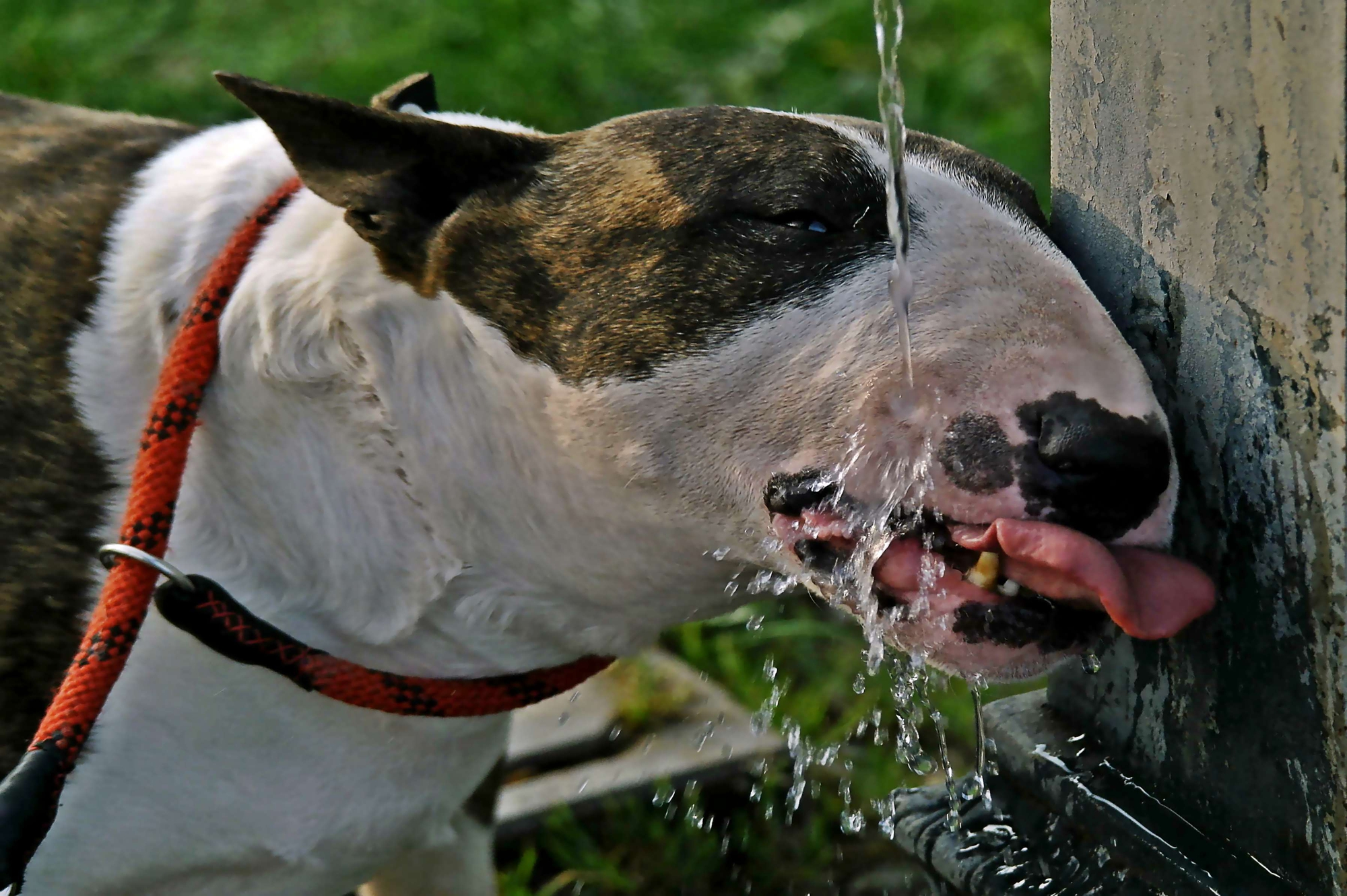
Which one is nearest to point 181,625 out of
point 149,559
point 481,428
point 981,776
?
point 149,559

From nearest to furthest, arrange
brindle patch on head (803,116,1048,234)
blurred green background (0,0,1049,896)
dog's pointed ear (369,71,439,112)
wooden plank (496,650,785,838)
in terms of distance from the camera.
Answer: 1. brindle patch on head (803,116,1048,234)
2. dog's pointed ear (369,71,439,112)
3. wooden plank (496,650,785,838)
4. blurred green background (0,0,1049,896)

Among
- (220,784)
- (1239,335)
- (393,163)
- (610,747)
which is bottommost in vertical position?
(610,747)

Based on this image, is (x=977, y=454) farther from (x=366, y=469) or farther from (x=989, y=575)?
(x=366, y=469)

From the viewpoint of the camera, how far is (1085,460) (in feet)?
4.96

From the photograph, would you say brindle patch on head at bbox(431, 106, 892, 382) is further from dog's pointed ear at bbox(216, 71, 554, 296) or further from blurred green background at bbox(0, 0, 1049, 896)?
blurred green background at bbox(0, 0, 1049, 896)

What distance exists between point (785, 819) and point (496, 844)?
58cm

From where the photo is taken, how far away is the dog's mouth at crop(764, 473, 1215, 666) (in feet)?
4.96

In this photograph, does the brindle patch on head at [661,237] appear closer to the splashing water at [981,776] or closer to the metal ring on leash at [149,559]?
the metal ring on leash at [149,559]

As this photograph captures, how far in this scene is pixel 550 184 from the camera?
6.33 feet

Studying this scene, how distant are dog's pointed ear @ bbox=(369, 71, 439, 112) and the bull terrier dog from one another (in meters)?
0.26

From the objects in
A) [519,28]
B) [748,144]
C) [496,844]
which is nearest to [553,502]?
[748,144]

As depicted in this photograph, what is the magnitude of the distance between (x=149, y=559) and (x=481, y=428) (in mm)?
441

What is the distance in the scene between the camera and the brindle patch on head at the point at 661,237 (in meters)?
1.72

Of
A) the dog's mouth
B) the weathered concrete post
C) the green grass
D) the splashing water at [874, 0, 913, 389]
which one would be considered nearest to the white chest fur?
the dog's mouth
